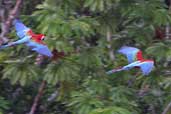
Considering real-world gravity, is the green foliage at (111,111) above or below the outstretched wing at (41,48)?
below

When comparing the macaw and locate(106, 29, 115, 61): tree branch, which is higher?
the macaw

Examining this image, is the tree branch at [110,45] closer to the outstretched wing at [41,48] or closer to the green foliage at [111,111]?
the green foliage at [111,111]

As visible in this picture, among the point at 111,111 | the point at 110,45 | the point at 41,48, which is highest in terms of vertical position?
the point at 41,48

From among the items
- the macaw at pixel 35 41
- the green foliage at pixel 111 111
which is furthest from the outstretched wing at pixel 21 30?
the green foliage at pixel 111 111

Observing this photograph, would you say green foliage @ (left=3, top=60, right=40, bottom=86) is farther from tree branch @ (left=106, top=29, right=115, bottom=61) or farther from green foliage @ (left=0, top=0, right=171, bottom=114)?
tree branch @ (left=106, top=29, right=115, bottom=61)

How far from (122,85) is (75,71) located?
33 cm

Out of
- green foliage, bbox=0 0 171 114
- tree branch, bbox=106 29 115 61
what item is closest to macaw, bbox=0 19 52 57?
green foliage, bbox=0 0 171 114

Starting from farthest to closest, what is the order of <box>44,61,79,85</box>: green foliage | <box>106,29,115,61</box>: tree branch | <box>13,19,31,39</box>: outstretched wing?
<box>106,29,115,61</box>: tree branch < <box>44,61,79,85</box>: green foliage < <box>13,19,31,39</box>: outstretched wing

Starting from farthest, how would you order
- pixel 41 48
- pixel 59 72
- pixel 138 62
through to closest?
pixel 59 72 → pixel 138 62 → pixel 41 48

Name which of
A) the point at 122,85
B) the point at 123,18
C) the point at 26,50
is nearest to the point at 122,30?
the point at 123,18

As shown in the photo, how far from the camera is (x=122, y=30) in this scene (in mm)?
3064

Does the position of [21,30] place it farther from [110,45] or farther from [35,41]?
[110,45]

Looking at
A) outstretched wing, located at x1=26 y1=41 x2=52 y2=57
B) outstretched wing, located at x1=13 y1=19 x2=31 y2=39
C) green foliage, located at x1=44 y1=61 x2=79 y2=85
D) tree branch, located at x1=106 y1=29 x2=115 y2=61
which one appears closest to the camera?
outstretched wing, located at x1=26 y1=41 x2=52 y2=57

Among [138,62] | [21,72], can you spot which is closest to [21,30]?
[21,72]
